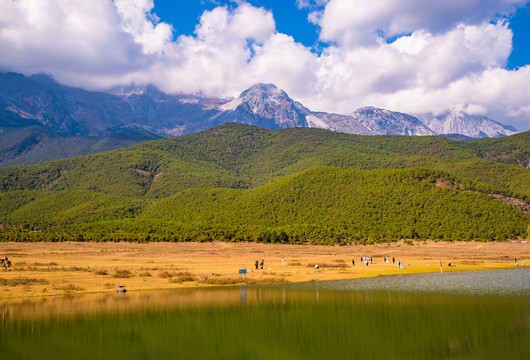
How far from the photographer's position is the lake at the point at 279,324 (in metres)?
31.6

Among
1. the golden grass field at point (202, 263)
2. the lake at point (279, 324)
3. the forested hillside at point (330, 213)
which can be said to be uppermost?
the forested hillside at point (330, 213)

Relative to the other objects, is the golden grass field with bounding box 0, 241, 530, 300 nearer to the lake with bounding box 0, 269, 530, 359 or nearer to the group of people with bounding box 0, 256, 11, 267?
the group of people with bounding box 0, 256, 11, 267

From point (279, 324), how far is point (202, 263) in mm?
45129

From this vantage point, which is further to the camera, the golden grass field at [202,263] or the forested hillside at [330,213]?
the forested hillside at [330,213]

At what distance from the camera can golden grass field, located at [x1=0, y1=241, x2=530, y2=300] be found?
2346 inches

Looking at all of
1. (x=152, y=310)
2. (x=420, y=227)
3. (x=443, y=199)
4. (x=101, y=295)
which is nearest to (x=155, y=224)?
(x=420, y=227)

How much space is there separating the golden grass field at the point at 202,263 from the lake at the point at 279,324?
20.0ft

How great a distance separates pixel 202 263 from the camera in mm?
82188

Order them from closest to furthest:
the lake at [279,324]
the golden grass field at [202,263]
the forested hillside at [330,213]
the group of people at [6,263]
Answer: the lake at [279,324], the golden grass field at [202,263], the group of people at [6,263], the forested hillside at [330,213]

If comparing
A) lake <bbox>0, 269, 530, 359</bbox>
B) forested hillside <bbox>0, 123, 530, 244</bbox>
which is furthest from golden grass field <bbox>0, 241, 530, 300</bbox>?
forested hillside <bbox>0, 123, 530, 244</bbox>

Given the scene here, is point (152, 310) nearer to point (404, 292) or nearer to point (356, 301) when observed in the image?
point (356, 301)

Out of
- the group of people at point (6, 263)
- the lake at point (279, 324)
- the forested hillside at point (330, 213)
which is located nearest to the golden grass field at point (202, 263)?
the group of people at point (6, 263)

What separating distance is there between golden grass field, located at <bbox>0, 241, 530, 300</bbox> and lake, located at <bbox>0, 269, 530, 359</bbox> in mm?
6090

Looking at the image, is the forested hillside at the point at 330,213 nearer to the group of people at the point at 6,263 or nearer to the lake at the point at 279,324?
the group of people at the point at 6,263
